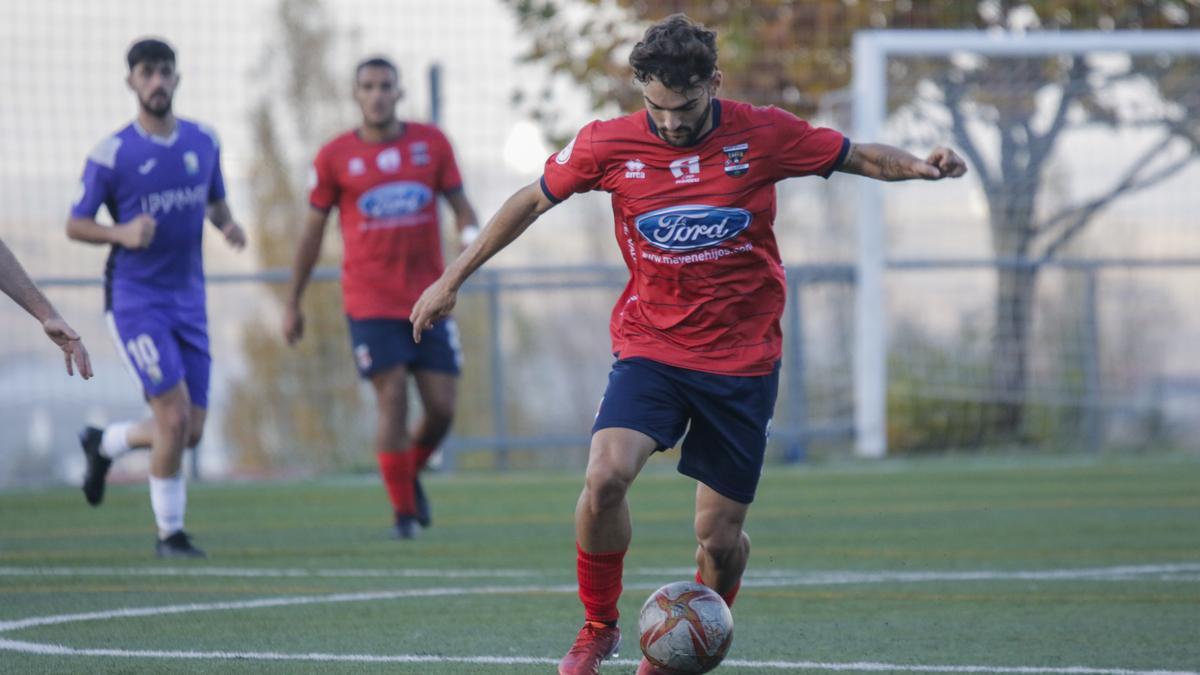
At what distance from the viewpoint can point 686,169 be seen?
205 inches

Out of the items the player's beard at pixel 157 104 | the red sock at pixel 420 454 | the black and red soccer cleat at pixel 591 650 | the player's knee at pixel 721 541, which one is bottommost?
the red sock at pixel 420 454

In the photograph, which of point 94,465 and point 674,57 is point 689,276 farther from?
point 94,465

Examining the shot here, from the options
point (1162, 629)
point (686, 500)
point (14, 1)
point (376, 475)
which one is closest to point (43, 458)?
point (376, 475)

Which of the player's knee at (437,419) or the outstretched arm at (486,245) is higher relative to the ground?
the outstretched arm at (486,245)

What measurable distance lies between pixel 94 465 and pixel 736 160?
16.3ft

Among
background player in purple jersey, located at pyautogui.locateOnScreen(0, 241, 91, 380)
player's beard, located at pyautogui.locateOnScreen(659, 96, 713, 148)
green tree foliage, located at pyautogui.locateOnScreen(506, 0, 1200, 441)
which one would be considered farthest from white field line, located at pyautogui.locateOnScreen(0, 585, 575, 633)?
green tree foliage, located at pyautogui.locateOnScreen(506, 0, 1200, 441)

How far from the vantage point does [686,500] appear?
36.3ft

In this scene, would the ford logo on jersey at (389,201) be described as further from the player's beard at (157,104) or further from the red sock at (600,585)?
the red sock at (600,585)

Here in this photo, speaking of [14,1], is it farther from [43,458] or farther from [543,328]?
[543,328]

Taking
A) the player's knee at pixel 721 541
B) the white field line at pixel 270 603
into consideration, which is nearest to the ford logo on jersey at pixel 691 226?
the player's knee at pixel 721 541

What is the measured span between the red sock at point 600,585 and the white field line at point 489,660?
0.29 m

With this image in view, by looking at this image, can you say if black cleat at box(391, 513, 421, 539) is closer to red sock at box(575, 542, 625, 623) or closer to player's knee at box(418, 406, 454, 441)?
player's knee at box(418, 406, 454, 441)

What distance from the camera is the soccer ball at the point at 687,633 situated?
4.80 metres

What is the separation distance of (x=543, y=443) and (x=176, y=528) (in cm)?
570
